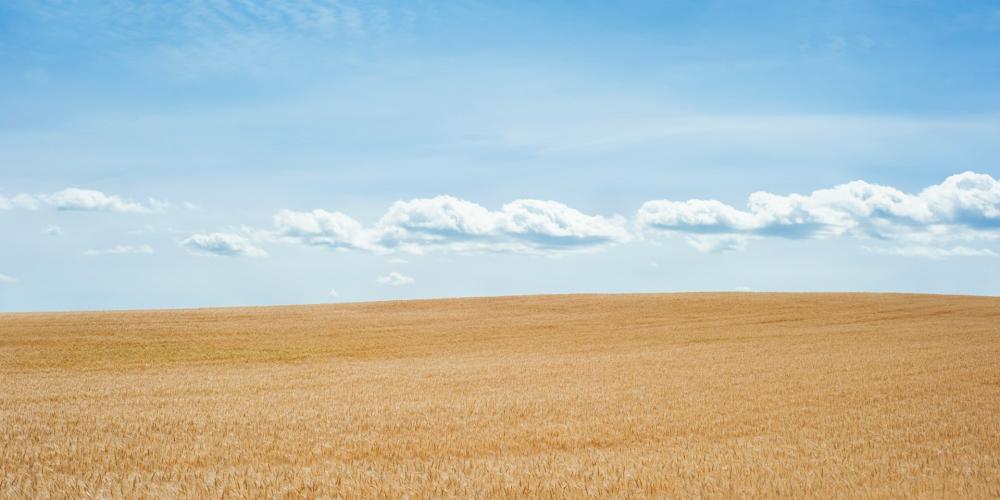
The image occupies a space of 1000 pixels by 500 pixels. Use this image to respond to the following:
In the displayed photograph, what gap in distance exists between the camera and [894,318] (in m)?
46.5

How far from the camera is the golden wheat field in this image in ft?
29.6

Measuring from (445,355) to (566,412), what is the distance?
1619 cm

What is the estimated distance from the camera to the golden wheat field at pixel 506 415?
29.6ft

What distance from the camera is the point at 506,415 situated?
1484 centimetres

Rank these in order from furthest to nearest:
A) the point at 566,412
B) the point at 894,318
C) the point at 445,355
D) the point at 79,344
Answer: the point at 894,318 < the point at 79,344 < the point at 445,355 < the point at 566,412

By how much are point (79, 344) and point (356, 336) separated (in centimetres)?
1248

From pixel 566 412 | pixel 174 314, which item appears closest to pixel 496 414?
pixel 566 412

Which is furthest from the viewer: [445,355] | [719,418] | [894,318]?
[894,318]

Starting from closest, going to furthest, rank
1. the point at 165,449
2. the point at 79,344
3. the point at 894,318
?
1. the point at 165,449
2. the point at 79,344
3. the point at 894,318

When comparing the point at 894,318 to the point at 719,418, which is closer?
the point at 719,418

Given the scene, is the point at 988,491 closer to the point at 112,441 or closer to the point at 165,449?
the point at 165,449

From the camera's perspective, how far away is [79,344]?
34.8 metres

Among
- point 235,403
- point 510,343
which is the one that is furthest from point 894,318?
point 235,403

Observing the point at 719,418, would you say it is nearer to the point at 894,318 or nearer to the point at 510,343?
the point at 510,343
